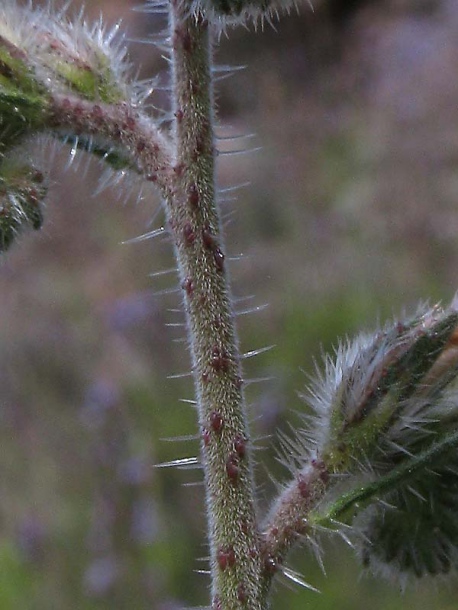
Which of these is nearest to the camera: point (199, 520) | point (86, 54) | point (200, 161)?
point (200, 161)

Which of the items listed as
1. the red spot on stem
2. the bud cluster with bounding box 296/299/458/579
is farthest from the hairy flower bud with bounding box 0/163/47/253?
the bud cluster with bounding box 296/299/458/579

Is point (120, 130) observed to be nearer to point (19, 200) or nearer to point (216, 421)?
point (19, 200)

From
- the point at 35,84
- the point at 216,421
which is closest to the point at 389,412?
the point at 216,421

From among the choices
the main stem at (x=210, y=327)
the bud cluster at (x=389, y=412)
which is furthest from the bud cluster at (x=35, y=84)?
the bud cluster at (x=389, y=412)

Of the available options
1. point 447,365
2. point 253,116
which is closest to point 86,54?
point 447,365

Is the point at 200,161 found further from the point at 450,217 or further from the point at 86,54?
the point at 450,217

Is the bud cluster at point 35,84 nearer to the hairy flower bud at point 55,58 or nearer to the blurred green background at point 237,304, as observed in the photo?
the hairy flower bud at point 55,58

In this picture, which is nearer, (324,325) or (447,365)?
(447,365)
